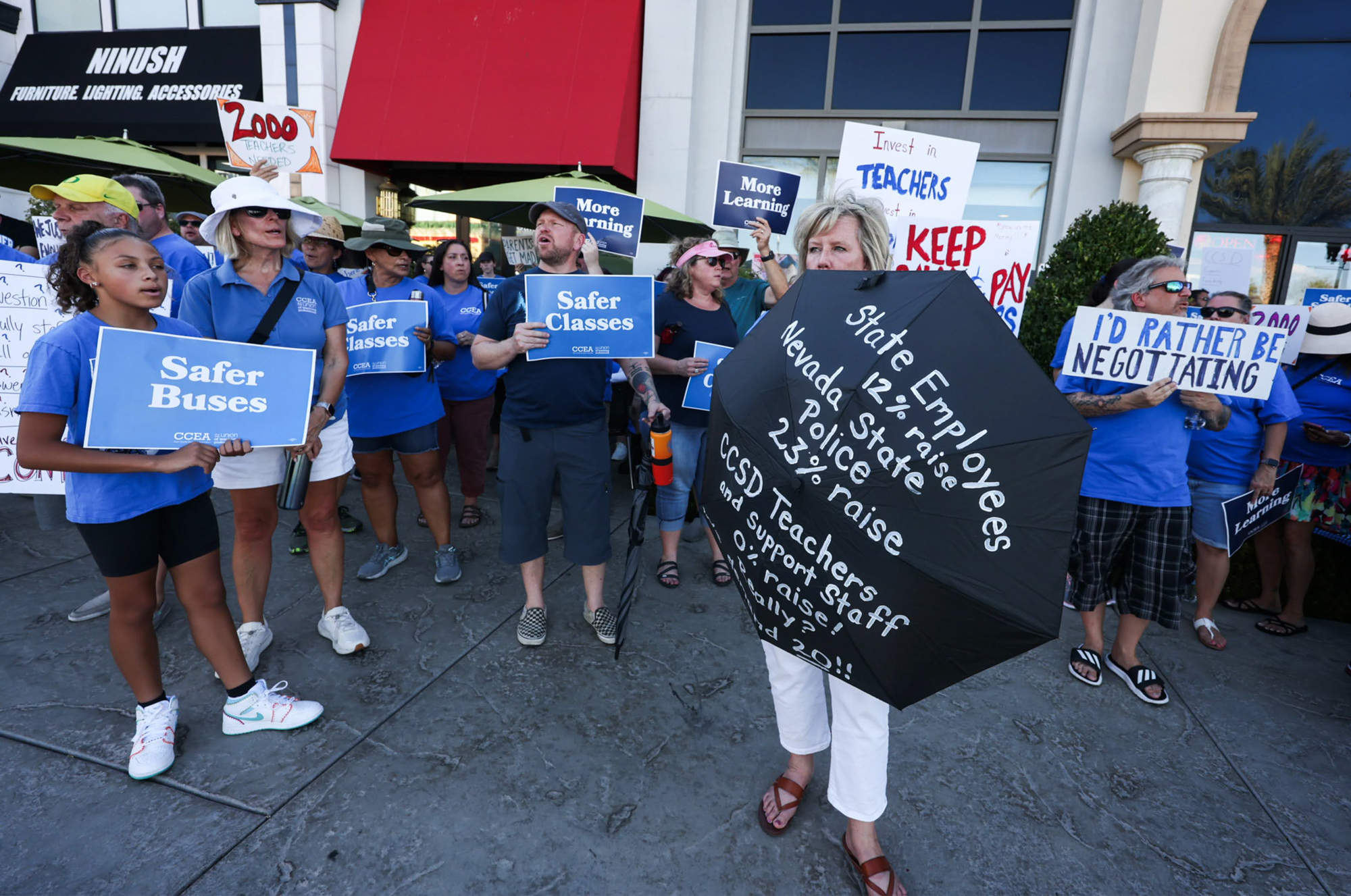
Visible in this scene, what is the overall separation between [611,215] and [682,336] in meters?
1.94

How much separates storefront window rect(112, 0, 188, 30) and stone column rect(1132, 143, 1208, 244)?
13705 millimetres

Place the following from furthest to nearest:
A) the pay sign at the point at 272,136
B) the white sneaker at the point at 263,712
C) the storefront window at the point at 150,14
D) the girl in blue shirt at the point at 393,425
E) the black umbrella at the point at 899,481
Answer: the storefront window at the point at 150,14
the pay sign at the point at 272,136
the girl in blue shirt at the point at 393,425
the white sneaker at the point at 263,712
the black umbrella at the point at 899,481

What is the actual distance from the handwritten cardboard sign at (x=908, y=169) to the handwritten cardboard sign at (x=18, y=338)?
458 cm

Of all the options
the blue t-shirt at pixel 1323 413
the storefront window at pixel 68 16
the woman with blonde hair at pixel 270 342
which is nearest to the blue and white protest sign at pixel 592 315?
the woman with blonde hair at pixel 270 342

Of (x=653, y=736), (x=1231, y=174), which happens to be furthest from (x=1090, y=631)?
(x=1231, y=174)

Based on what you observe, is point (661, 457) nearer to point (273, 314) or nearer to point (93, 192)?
point (273, 314)

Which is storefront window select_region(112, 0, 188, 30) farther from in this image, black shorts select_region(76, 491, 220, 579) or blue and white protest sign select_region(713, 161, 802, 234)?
black shorts select_region(76, 491, 220, 579)

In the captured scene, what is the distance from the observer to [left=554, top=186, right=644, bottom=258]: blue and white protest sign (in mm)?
5473

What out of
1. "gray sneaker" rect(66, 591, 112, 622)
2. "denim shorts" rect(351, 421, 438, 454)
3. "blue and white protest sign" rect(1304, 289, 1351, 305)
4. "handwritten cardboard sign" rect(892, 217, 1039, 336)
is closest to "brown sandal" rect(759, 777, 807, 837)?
"denim shorts" rect(351, 421, 438, 454)

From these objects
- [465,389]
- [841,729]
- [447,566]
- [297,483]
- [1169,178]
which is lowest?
[447,566]

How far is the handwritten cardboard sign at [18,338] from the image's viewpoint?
3734 millimetres

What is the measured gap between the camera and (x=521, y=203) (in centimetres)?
664

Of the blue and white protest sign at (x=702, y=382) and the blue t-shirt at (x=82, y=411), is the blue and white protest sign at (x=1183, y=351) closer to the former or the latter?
the blue and white protest sign at (x=702, y=382)

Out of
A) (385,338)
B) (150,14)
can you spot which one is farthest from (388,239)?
(150,14)
